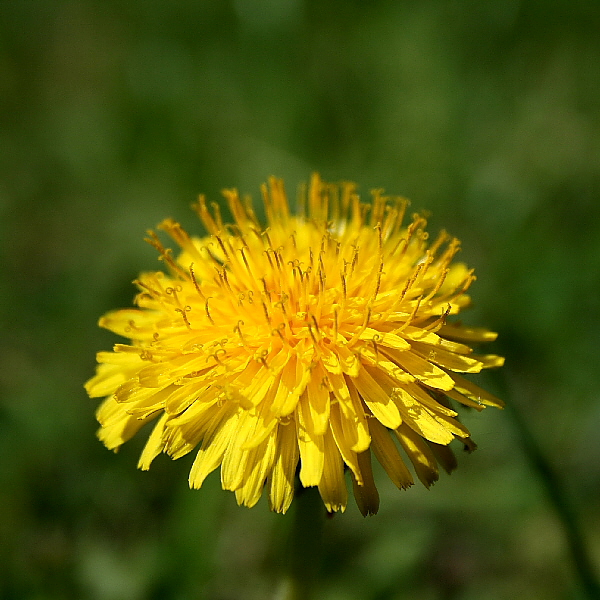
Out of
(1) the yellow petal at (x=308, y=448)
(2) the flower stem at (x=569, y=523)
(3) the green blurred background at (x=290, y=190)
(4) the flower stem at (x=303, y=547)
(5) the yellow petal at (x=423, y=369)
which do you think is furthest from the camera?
(3) the green blurred background at (x=290, y=190)

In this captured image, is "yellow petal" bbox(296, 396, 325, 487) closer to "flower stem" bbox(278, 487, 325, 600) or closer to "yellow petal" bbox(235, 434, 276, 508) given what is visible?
"yellow petal" bbox(235, 434, 276, 508)

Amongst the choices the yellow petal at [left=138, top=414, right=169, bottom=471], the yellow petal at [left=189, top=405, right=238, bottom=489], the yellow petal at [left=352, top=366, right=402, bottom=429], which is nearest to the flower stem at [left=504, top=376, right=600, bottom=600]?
the yellow petal at [left=352, top=366, right=402, bottom=429]

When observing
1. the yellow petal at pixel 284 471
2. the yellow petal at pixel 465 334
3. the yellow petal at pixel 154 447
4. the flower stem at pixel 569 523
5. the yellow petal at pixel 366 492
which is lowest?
the flower stem at pixel 569 523

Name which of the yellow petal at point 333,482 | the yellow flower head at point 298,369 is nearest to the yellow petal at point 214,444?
the yellow flower head at point 298,369

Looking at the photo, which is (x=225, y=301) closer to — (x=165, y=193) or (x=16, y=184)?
(x=165, y=193)

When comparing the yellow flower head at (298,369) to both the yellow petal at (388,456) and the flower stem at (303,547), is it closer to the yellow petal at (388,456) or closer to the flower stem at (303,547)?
the yellow petal at (388,456)

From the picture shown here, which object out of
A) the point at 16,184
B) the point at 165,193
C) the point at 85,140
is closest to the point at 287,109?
the point at 165,193
